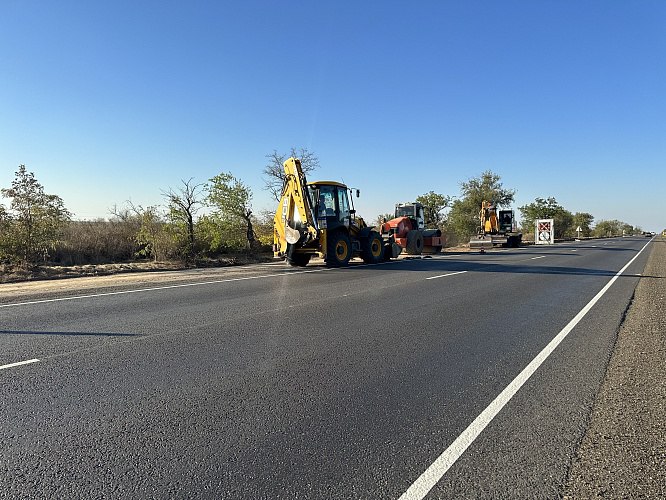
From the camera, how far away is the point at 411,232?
27.1 meters

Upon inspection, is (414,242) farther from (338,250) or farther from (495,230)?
(495,230)

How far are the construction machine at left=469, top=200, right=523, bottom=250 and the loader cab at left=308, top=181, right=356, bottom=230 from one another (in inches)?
917

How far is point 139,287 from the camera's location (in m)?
12.2

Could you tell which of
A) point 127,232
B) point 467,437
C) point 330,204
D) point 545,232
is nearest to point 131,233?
point 127,232

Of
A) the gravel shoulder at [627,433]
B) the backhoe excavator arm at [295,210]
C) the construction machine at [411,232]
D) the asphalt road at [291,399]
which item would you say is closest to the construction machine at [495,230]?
the construction machine at [411,232]

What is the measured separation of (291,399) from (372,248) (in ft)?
55.2

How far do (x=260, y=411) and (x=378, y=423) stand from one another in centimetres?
105

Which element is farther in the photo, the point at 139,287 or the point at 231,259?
the point at 231,259

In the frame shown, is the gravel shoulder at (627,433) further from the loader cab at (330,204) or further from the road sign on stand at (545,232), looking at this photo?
the road sign on stand at (545,232)

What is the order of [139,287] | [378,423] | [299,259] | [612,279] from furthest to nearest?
[299,259], [612,279], [139,287], [378,423]

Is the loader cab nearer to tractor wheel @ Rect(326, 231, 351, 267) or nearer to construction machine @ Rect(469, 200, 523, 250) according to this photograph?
tractor wheel @ Rect(326, 231, 351, 267)

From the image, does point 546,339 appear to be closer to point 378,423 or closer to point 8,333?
point 378,423

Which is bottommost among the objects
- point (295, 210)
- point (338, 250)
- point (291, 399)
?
point (291, 399)

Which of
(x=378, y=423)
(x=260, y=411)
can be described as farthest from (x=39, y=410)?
(x=378, y=423)
